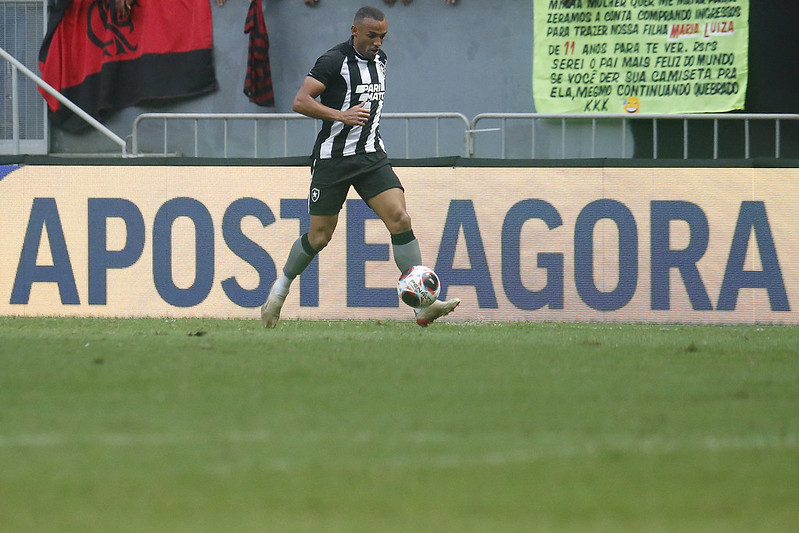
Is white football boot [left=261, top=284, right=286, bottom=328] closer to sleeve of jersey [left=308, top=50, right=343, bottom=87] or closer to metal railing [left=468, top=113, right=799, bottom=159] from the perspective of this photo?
sleeve of jersey [left=308, top=50, right=343, bottom=87]

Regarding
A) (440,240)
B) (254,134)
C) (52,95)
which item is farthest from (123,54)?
(440,240)

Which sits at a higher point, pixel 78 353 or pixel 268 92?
pixel 268 92

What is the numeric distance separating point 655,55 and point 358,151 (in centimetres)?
419

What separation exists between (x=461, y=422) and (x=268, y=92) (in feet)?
28.6

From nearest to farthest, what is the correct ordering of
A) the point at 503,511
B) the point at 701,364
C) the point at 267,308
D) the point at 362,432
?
the point at 503,511, the point at 362,432, the point at 701,364, the point at 267,308

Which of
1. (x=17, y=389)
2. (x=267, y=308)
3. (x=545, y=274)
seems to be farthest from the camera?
(x=545, y=274)

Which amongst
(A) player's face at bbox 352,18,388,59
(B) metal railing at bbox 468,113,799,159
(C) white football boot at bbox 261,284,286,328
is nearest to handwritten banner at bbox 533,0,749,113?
(B) metal railing at bbox 468,113,799,159

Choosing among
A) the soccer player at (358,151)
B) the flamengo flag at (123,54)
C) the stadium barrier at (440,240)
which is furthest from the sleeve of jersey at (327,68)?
the flamengo flag at (123,54)

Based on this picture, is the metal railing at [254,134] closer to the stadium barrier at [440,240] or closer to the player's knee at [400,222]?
the stadium barrier at [440,240]

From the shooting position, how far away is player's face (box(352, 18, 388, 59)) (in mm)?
8539

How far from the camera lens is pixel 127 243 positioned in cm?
1055

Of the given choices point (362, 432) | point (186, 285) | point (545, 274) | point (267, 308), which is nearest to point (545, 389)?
point (362, 432)

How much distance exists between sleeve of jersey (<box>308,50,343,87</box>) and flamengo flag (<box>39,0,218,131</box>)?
15.0 feet

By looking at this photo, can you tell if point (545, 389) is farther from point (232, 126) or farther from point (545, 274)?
point (232, 126)
